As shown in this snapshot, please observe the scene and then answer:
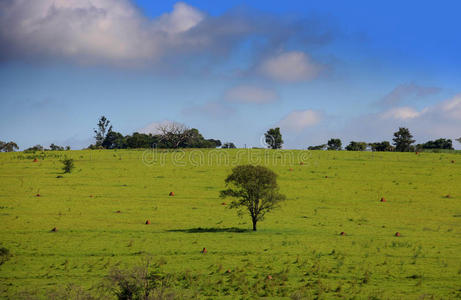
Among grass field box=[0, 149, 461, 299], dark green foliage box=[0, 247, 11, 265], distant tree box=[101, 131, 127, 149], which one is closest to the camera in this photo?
grass field box=[0, 149, 461, 299]

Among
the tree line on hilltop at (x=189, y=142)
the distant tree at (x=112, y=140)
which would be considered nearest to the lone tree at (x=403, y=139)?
the tree line on hilltop at (x=189, y=142)

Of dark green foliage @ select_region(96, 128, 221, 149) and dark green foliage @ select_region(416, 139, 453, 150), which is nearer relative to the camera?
dark green foliage @ select_region(96, 128, 221, 149)

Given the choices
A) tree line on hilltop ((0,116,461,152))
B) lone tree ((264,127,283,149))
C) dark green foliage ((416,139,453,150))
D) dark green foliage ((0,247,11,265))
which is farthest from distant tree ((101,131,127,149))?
dark green foliage ((0,247,11,265))

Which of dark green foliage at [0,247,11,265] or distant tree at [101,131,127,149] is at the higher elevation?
distant tree at [101,131,127,149]

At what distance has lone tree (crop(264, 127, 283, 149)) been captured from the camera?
14138cm

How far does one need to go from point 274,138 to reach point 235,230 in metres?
105

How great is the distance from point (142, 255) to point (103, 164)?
1979 inches

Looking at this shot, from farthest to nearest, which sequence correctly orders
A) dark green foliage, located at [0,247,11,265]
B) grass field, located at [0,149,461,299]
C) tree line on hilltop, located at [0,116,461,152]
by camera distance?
tree line on hilltop, located at [0,116,461,152], dark green foliage, located at [0,247,11,265], grass field, located at [0,149,461,299]

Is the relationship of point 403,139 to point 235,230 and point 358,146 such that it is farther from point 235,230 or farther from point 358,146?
point 235,230

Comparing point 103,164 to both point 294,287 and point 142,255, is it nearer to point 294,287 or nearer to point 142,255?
point 142,255

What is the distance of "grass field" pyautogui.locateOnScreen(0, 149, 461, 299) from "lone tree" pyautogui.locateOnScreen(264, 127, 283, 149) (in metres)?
61.0

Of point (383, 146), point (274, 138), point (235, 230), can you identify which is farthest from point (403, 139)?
point (235, 230)

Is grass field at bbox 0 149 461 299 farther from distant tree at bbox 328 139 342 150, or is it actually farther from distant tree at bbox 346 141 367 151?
distant tree at bbox 328 139 342 150

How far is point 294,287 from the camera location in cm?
2439
